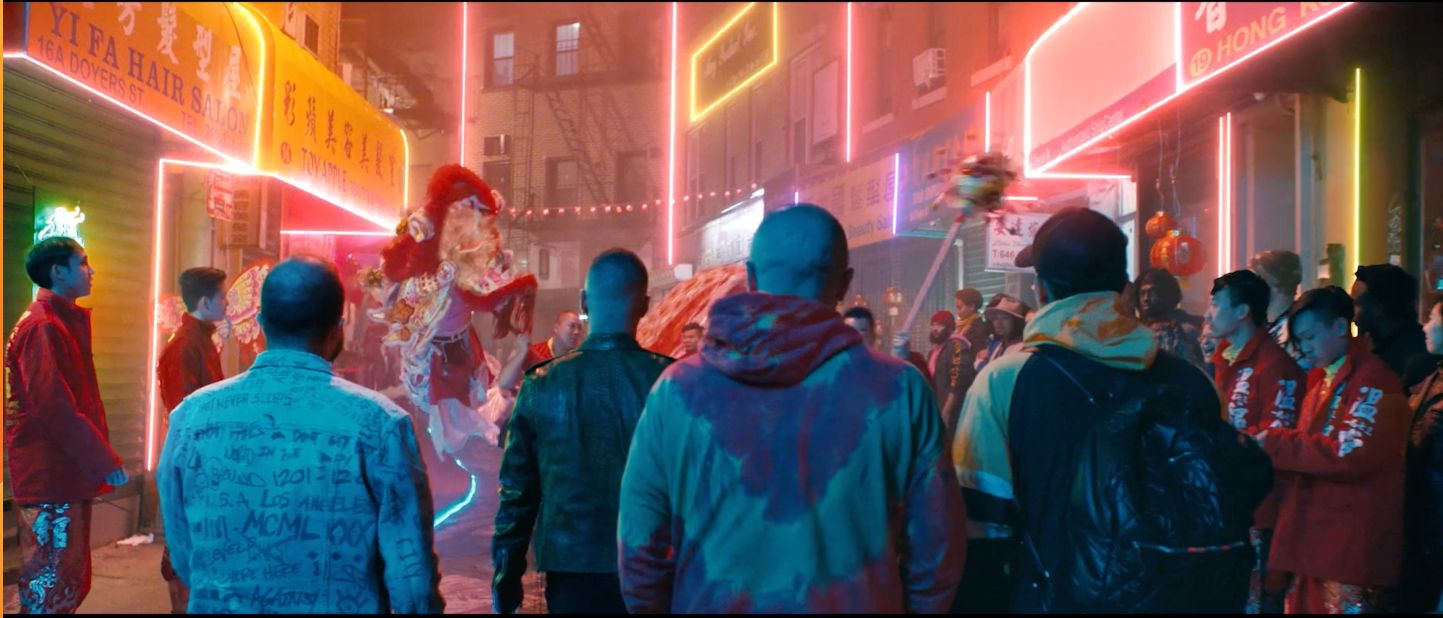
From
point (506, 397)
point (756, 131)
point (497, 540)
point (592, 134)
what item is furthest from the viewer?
point (592, 134)

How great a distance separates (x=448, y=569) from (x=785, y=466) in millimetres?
5951

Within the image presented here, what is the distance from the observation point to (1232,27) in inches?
274

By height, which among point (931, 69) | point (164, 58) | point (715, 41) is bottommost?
point (164, 58)

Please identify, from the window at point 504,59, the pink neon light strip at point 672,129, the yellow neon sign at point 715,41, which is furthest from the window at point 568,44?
the pink neon light strip at point 672,129

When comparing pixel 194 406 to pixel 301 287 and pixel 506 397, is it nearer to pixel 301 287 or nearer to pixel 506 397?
pixel 301 287

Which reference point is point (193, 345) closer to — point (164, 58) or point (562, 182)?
point (164, 58)

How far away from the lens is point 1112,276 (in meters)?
2.93

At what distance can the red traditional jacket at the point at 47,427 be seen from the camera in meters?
5.47

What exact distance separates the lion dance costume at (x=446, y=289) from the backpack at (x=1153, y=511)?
20.5 feet

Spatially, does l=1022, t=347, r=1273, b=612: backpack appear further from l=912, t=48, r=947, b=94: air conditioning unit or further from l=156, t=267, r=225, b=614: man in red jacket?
l=912, t=48, r=947, b=94: air conditioning unit

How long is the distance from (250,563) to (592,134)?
33941 millimetres

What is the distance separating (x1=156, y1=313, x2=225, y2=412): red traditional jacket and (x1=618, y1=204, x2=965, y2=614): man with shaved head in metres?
4.67

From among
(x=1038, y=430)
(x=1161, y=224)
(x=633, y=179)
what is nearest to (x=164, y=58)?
(x=1038, y=430)

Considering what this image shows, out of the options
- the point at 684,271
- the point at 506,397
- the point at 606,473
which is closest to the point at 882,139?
the point at 684,271
